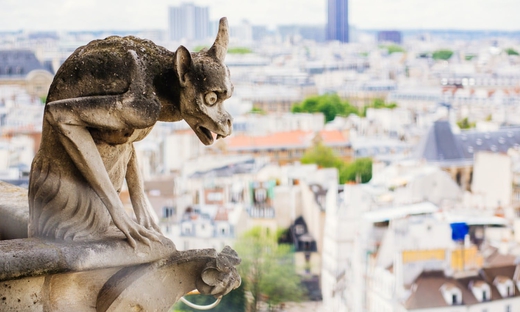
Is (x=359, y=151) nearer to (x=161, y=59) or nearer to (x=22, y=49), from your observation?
(x=22, y=49)

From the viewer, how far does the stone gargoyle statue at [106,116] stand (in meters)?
1.12

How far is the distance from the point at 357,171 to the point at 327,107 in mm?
10282

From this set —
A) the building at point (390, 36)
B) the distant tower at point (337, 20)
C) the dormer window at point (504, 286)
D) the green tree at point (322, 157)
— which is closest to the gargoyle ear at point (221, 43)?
the dormer window at point (504, 286)

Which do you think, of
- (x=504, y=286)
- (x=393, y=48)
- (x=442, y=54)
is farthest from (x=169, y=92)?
(x=393, y=48)

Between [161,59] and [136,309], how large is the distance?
289mm

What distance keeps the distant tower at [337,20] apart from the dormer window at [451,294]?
107 ft

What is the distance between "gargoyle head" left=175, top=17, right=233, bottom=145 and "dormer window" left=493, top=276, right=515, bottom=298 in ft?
23.3

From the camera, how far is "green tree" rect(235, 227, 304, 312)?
21.7 feet

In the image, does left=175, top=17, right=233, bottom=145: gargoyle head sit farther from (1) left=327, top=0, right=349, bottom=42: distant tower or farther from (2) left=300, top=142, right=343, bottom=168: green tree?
(1) left=327, top=0, right=349, bottom=42: distant tower

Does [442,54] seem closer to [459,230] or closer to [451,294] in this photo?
[459,230]

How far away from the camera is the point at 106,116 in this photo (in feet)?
3.68

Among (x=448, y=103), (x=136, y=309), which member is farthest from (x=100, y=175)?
(x=448, y=103)

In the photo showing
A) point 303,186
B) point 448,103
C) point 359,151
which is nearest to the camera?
point 303,186

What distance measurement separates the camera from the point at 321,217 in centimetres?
1184
